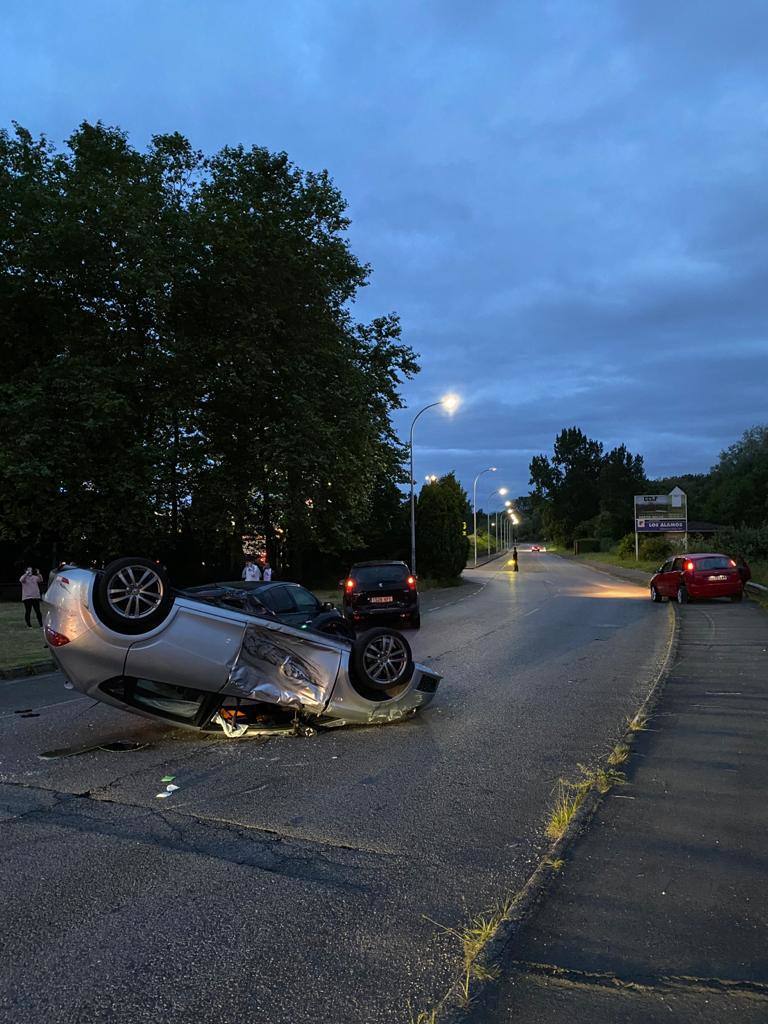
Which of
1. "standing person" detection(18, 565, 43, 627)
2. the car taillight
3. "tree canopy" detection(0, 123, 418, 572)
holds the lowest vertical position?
"standing person" detection(18, 565, 43, 627)

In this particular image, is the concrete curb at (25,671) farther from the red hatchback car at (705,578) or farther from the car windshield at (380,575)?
the red hatchback car at (705,578)

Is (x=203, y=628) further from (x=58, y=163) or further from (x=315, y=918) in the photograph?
(x=58, y=163)

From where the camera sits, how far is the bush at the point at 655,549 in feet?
168

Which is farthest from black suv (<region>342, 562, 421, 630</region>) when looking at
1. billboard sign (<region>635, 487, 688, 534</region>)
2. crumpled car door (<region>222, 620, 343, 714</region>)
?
billboard sign (<region>635, 487, 688, 534</region>)

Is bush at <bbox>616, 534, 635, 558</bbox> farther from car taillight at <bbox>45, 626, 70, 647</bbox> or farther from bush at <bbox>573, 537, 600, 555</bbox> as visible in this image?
car taillight at <bbox>45, 626, 70, 647</bbox>

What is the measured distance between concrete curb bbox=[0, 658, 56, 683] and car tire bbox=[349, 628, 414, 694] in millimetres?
6494

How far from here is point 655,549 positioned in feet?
174

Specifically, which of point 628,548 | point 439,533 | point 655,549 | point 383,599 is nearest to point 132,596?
point 383,599

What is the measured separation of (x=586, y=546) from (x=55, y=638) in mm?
103886

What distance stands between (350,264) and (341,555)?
52.4ft

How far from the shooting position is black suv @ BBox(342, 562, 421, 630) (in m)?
17.7

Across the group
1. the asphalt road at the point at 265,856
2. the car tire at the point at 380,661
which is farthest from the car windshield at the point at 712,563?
the car tire at the point at 380,661

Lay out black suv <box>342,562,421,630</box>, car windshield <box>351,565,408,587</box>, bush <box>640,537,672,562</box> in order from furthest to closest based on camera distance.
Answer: bush <box>640,537,672,562</box>, car windshield <box>351,565,408,587</box>, black suv <box>342,562,421,630</box>

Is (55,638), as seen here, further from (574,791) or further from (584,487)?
(584,487)
